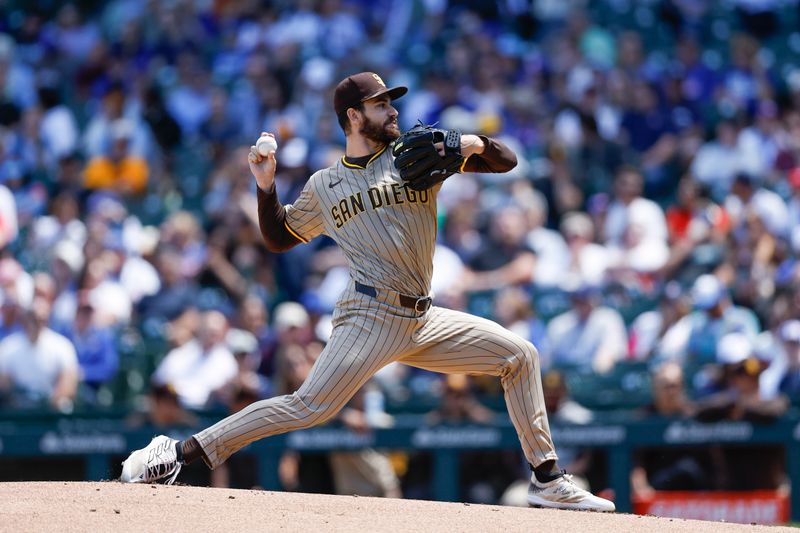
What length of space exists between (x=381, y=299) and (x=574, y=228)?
5.13m

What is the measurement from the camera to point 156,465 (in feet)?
17.7

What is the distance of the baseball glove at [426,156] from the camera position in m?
5.01

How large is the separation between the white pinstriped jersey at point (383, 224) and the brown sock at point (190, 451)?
95cm

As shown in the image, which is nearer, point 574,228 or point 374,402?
point 374,402

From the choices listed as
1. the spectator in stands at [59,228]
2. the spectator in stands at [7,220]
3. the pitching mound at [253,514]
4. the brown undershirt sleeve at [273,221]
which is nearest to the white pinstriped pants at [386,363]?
the pitching mound at [253,514]

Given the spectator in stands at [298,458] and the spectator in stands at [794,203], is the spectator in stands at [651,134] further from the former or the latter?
the spectator in stands at [298,458]

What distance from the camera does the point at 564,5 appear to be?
13.9 meters

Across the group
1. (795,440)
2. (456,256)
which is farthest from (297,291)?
(795,440)

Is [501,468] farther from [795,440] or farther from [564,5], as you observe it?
[564,5]

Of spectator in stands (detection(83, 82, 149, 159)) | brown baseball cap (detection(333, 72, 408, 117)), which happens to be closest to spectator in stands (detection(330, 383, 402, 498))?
brown baseball cap (detection(333, 72, 408, 117))

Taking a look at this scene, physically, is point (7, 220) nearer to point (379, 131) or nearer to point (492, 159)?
point (379, 131)

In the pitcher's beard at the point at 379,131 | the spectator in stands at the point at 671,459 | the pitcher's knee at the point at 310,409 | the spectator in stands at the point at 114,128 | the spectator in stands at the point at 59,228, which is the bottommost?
the spectator in stands at the point at 671,459

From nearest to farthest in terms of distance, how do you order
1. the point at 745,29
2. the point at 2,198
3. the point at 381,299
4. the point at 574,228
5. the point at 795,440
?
the point at 381,299 < the point at 795,440 < the point at 574,228 < the point at 2,198 < the point at 745,29

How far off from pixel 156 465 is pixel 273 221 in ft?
3.72
